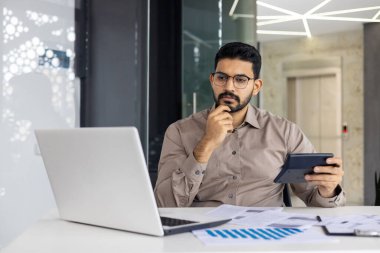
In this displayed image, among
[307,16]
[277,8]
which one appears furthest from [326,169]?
[307,16]

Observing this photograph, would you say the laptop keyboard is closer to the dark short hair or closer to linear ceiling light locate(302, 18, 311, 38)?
the dark short hair

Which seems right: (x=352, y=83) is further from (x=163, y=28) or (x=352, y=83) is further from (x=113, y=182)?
(x=113, y=182)

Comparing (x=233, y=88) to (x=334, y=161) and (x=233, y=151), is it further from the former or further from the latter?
(x=334, y=161)

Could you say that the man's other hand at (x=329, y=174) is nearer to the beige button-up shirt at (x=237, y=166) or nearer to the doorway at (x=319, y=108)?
the beige button-up shirt at (x=237, y=166)

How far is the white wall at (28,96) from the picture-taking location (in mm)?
3559

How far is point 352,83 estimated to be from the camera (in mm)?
8766

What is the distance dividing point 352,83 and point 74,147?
7.99m

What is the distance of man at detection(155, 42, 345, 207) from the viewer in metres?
2.08

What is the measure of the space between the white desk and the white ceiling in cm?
587

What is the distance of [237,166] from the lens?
2229 millimetres

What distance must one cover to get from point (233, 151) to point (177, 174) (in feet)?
0.97

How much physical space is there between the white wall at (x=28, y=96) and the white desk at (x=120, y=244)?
87.3 inches

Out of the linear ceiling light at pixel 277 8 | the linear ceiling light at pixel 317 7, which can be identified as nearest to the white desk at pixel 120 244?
the linear ceiling light at pixel 277 8

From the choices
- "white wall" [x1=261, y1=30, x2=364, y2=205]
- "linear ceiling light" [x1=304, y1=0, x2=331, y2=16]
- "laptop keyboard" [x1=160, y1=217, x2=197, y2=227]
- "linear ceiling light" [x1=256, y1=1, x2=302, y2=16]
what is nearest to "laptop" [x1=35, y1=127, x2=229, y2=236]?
"laptop keyboard" [x1=160, y1=217, x2=197, y2=227]
